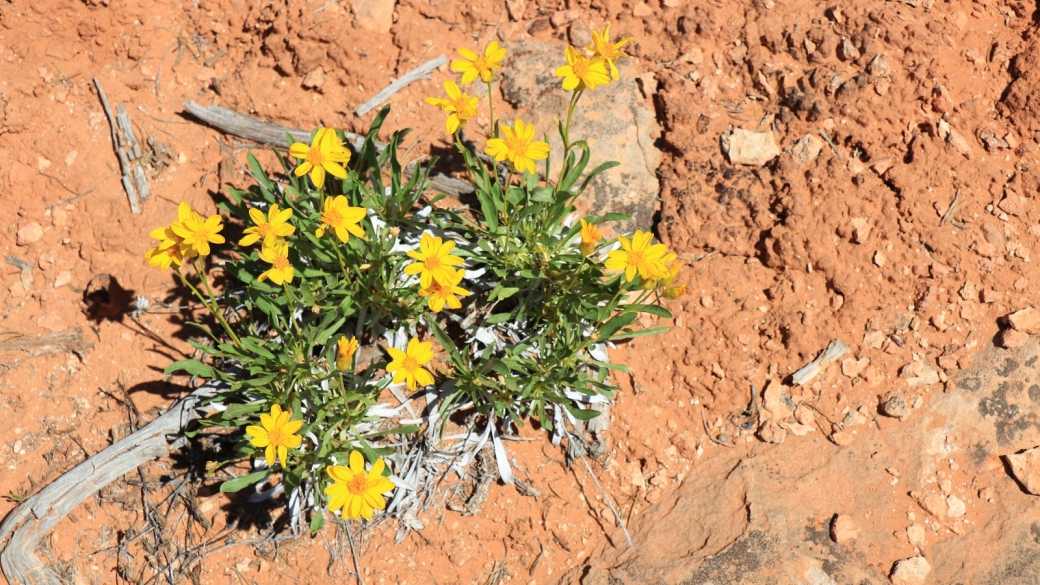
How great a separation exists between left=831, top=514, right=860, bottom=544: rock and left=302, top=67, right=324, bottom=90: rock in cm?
328

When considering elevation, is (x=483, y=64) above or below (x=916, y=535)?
above

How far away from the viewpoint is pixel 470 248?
359cm

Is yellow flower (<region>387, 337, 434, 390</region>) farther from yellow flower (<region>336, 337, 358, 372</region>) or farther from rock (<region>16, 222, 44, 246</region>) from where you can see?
rock (<region>16, 222, 44, 246</region>)

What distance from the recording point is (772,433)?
3260mm

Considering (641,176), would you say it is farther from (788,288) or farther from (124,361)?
(124,361)

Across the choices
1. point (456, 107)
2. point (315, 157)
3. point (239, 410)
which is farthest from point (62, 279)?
point (456, 107)

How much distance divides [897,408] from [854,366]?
25 cm

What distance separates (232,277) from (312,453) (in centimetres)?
112

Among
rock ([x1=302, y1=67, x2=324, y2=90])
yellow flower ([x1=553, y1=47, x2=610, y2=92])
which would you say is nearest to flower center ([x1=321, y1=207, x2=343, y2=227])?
yellow flower ([x1=553, y1=47, x2=610, y2=92])

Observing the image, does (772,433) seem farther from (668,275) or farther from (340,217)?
(340,217)

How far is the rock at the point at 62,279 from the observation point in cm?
385

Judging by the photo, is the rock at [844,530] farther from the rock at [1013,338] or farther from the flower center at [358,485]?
Answer: the flower center at [358,485]

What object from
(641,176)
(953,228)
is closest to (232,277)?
(641,176)

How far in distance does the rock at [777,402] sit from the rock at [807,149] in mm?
1068
